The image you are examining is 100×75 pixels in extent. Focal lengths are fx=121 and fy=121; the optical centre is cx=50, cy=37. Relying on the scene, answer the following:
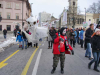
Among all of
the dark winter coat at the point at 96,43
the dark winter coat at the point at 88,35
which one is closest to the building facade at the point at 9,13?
the dark winter coat at the point at 88,35

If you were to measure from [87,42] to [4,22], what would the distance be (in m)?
41.7

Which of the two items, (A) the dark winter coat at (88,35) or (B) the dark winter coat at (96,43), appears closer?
(B) the dark winter coat at (96,43)

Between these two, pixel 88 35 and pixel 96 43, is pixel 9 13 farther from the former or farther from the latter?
pixel 96 43

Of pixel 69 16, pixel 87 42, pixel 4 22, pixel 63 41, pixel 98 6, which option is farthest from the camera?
pixel 69 16

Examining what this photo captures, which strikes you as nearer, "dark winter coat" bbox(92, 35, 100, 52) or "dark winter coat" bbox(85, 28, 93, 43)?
"dark winter coat" bbox(92, 35, 100, 52)

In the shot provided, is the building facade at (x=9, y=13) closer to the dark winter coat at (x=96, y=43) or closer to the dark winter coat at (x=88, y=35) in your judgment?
the dark winter coat at (x=88, y=35)

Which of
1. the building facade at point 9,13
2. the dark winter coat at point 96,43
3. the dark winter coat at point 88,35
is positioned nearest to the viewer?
the dark winter coat at point 96,43

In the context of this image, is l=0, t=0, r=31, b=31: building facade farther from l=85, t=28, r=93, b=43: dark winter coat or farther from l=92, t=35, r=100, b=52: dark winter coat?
l=92, t=35, r=100, b=52: dark winter coat

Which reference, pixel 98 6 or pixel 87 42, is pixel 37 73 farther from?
pixel 98 6

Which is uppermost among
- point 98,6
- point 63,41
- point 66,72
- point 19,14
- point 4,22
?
point 98,6

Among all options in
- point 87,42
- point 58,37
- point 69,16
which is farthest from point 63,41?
point 69,16

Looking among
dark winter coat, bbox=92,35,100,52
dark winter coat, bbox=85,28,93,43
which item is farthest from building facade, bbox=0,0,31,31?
dark winter coat, bbox=92,35,100,52

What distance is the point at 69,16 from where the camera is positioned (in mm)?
62656

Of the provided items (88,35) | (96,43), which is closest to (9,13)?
(88,35)
